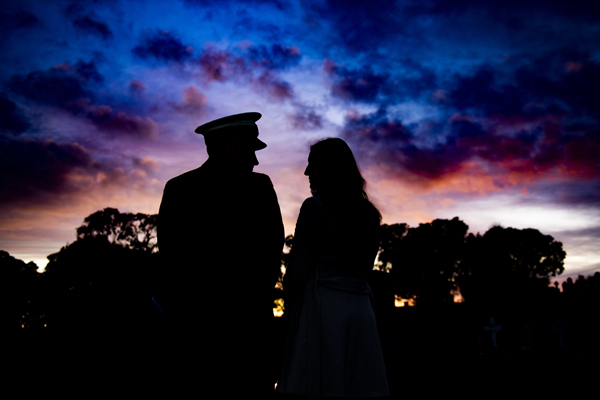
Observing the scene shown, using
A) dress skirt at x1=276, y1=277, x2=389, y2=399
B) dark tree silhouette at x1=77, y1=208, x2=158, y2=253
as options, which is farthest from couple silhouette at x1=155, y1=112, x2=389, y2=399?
dark tree silhouette at x1=77, y1=208, x2=158, y2=253

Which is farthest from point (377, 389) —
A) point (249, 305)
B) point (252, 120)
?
point (252, 120)

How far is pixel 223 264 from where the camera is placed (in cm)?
272

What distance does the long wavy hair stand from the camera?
3.07 m

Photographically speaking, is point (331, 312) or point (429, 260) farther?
point (429, 260)

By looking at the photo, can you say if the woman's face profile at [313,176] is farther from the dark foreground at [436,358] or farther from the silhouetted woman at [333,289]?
the dark foreground at [436,358]

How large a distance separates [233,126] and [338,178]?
94 centimetres

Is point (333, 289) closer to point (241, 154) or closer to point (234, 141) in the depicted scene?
point (241, 154)

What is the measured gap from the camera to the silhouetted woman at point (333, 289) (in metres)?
2.71

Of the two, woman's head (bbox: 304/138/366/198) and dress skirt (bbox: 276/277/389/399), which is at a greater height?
woman's head (bbox: 304/138/366/198)

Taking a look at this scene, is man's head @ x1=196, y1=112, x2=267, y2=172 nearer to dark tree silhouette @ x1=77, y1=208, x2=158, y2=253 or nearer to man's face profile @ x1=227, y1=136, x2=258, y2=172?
man's face profile @ x1=227, y1=136, x2=258, y2=172

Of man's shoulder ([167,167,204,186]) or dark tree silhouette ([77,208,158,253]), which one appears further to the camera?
dark tree silhouette ([77,208,158,253])

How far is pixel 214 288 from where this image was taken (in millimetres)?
2680

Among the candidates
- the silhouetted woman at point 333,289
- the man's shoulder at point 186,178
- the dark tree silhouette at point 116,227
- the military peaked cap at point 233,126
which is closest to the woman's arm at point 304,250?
the silhouetted woman at point 333,289

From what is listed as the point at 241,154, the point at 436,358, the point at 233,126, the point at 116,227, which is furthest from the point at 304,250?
the point at 116,227
